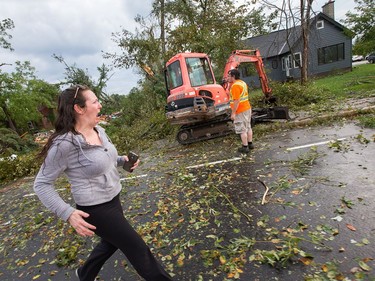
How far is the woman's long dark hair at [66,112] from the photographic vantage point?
1990mm

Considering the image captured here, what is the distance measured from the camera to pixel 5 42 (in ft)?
71.6

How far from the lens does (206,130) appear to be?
8.61m

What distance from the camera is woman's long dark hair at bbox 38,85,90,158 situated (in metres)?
1.99

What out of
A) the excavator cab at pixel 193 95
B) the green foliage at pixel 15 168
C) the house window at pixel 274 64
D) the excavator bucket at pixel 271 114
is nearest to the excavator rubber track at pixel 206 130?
the excavator cab at pixel 193 95

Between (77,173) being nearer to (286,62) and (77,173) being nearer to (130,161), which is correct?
(130,161)

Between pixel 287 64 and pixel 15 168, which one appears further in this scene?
pixel 287 64

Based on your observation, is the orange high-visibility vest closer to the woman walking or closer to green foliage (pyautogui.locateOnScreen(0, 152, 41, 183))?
the woman walking

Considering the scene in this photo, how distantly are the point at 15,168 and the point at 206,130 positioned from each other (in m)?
7.46

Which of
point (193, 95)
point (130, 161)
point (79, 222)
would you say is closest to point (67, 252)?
point (130, 161)

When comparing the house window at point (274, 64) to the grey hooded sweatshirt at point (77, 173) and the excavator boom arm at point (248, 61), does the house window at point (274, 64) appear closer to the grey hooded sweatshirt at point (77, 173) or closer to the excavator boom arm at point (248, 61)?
the excavator boom arm at point (248, 61)

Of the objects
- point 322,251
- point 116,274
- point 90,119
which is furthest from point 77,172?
point 322,251

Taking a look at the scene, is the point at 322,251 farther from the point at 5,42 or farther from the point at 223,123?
the point at 5,42

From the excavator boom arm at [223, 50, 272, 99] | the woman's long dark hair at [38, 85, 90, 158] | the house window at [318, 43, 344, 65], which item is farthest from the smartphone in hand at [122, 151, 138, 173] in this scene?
the house window at [318, 43, 344, 65]

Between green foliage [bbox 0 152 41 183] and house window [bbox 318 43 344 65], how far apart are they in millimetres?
27845
